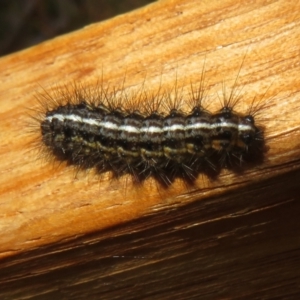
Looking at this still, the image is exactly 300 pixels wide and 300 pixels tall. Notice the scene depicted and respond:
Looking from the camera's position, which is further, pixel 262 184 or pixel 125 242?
pixel 125 242

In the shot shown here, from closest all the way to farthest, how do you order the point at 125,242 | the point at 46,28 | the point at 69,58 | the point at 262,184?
the point at 262,184 → the point at 125,242 → the point at 69,58 → the point at 46,28

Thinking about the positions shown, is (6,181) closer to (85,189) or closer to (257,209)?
(85,189)

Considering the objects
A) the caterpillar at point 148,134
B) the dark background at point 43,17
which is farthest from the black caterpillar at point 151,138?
the dark background at point 43,17

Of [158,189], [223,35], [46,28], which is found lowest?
[158,189]

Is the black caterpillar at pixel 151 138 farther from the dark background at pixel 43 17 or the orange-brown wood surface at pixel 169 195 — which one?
the dark background at pixel 43 17

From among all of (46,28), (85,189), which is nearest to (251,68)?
(85,189)

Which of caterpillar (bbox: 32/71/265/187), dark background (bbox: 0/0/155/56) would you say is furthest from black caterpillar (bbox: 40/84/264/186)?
dark background (bbox: 0/0/155/56)

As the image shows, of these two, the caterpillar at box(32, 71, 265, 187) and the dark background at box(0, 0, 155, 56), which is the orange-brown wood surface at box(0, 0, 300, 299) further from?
the dark background at box(0, 0, 155, 56)
